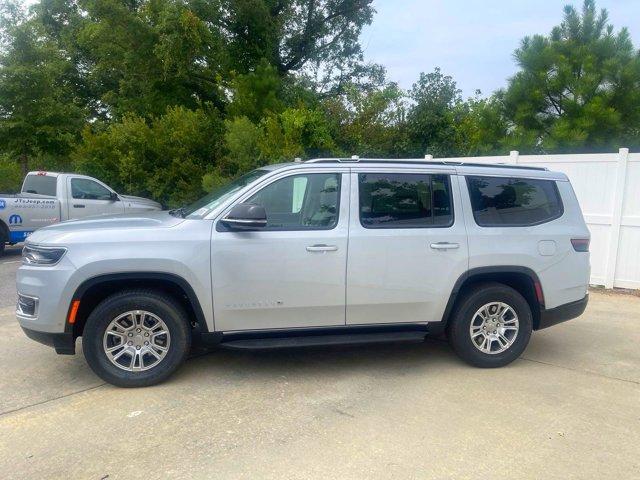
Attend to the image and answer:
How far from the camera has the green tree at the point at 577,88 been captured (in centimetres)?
1006

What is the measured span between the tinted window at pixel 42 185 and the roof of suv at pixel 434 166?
876 centimetres

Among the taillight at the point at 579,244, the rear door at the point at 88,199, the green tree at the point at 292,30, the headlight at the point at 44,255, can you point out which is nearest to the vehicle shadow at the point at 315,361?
the headlight at the point at 44,255

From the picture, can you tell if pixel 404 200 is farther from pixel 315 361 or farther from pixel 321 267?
pixel 315 361

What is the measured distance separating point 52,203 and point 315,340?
916cm

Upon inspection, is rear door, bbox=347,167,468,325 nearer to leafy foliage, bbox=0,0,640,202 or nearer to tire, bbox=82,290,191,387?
tire, bbox=82,290,191,387

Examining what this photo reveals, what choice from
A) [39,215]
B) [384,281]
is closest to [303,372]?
[384,281]

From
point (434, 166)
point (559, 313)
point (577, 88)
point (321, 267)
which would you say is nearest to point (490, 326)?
point (559, 313)

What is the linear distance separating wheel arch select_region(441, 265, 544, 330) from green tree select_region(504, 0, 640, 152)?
6.05m

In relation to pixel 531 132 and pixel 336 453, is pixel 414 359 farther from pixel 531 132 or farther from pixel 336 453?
pixel 531 132

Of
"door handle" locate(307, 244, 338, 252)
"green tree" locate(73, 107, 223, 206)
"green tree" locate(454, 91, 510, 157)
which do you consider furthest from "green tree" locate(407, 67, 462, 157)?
"door handle" locate(307, 244, 338, 252)

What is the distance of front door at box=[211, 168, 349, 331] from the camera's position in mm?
4496

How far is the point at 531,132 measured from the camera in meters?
10.6

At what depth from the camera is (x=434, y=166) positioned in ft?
16.8

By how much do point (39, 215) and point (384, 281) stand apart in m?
9.39
